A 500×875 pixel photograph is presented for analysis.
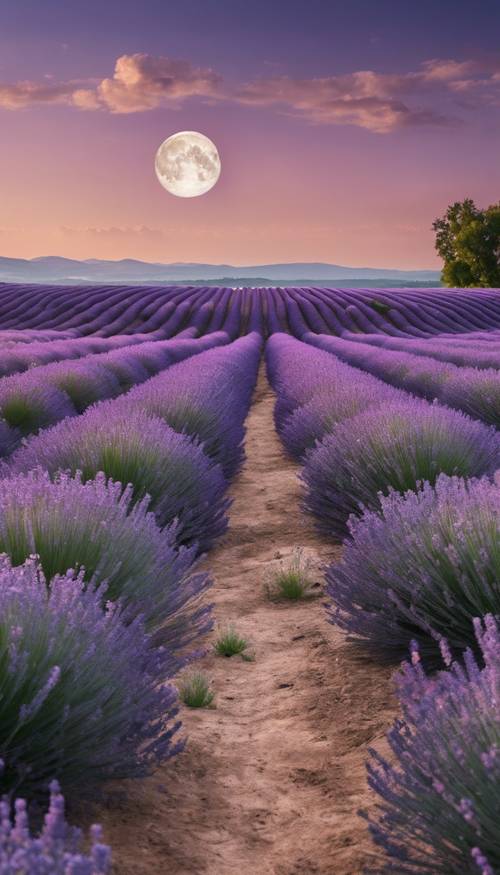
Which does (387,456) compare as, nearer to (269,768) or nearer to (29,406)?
(269,768)

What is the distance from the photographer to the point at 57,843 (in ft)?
3.08

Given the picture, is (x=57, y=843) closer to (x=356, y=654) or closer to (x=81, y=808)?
(x=81, y=808)

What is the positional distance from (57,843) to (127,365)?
10.3 meters

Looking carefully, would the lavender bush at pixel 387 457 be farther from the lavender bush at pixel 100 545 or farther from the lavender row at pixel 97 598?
the lavender bush at pixel 100 545

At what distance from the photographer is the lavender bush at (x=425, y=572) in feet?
8.39

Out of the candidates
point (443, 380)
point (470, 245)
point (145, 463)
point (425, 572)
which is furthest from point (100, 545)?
point (470, 245)

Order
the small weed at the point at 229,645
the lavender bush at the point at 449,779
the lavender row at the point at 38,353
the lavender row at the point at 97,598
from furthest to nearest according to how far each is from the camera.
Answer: the lavender row at the point at 38,353 < the small weed at the point at 229,645 < the lavender row at the point at 97,598 < the lavender bush at the point at 449,779

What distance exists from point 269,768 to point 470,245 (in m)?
49.9

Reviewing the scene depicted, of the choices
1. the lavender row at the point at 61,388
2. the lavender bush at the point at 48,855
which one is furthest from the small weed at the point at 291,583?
the lavender row at the point at 61,388

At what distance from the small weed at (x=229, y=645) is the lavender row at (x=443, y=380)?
14.9ft

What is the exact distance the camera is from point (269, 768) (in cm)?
227

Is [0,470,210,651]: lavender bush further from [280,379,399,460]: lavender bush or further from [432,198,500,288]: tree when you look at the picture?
[432,198,500,288]: tree

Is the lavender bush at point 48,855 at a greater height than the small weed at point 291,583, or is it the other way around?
the lavender bush at point 48,855

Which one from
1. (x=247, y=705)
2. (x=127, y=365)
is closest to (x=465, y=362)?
(x=127, y=365)
